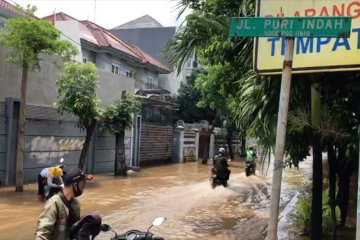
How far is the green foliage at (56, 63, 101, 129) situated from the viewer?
15227mm

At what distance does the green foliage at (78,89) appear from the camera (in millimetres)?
15227

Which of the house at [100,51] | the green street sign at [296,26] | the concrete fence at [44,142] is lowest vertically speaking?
the concrete fence at [44,142]

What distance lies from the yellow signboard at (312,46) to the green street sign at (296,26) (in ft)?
3.18

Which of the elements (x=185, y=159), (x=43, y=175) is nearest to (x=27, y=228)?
(x=43, y=175)

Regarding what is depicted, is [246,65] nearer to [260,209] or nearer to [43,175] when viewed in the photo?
[43,175]

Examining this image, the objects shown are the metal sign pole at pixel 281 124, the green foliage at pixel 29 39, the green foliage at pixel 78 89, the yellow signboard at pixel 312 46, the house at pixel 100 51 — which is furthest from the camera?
the house at pixel 100 51

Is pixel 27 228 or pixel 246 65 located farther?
pixel 27 228

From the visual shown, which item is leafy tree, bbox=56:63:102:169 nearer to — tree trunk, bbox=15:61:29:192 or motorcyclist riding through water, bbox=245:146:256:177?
tree trunk, bbox=15:61:29:192

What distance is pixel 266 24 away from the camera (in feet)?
11.8

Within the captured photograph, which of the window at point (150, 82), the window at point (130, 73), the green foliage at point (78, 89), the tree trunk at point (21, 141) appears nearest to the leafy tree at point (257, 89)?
the tree trunk at point (21, 141)

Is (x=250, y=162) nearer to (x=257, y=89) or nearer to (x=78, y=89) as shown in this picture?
(x=78, y=89)

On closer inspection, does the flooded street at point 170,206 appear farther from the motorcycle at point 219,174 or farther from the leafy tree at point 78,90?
the leafy tree at point 78,90

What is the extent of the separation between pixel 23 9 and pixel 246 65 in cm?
866

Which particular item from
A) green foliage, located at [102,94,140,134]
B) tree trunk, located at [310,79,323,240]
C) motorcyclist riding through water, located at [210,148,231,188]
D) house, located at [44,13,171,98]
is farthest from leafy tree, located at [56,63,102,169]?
tree trunk, located at [310,79,323,240]
